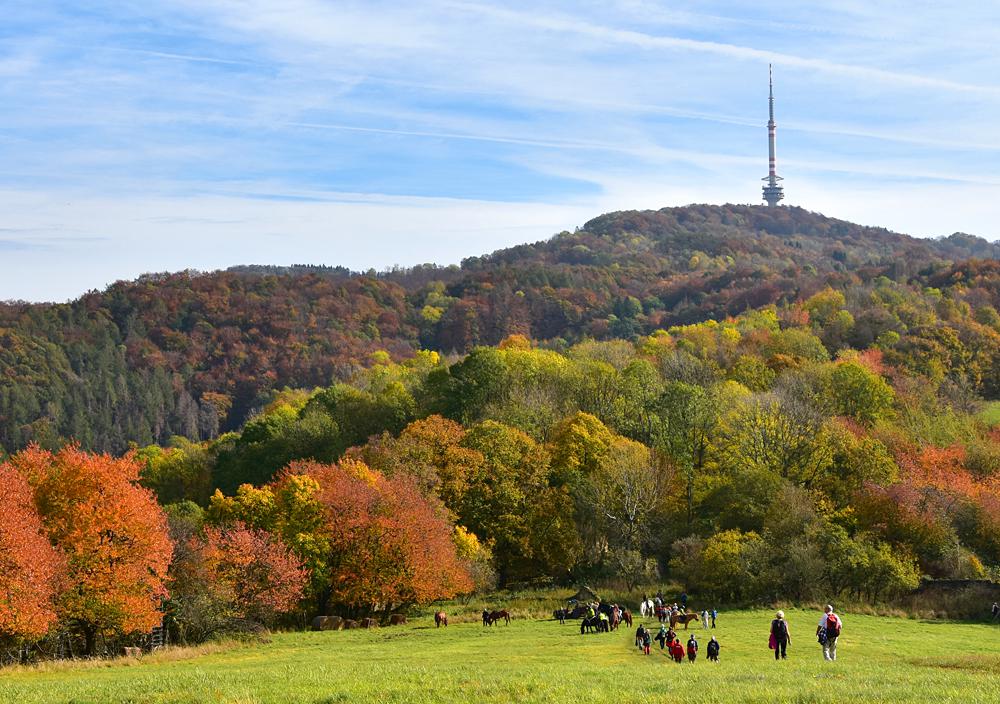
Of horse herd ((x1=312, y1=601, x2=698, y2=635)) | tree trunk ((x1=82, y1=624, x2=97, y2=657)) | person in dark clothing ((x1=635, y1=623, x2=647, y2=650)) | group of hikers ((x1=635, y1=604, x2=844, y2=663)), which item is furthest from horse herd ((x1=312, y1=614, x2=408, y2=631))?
person in dark clothing ((x1=635, y1=623, x2=647, y2=650))

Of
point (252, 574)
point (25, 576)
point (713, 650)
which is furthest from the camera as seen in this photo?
point (252, 574)

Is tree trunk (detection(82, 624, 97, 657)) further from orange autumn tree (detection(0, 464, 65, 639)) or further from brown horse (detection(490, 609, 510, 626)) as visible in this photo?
brown horse (detection(490, 609, 510, 626))

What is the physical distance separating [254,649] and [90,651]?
884 cm

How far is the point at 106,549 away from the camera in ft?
169

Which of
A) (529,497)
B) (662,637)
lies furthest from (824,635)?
(529,497)

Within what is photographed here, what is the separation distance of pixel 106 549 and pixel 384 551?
16.3 meters

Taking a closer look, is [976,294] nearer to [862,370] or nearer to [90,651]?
[862,370]

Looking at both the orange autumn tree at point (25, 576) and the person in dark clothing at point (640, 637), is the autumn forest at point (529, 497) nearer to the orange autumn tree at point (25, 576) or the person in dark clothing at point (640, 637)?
the orange autumn tree at point (25, 576)

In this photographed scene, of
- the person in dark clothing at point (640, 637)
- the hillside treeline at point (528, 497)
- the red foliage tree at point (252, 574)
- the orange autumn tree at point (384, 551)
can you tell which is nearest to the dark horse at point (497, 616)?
the orange autumn tree at point (384, 551)

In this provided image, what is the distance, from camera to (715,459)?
82.4m

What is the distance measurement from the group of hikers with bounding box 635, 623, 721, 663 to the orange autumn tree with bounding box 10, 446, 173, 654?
23228mm

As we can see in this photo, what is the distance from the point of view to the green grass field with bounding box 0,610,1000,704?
26.3 m

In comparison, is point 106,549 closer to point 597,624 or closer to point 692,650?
point 597,624

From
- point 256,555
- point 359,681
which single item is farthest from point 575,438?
point 359,681
